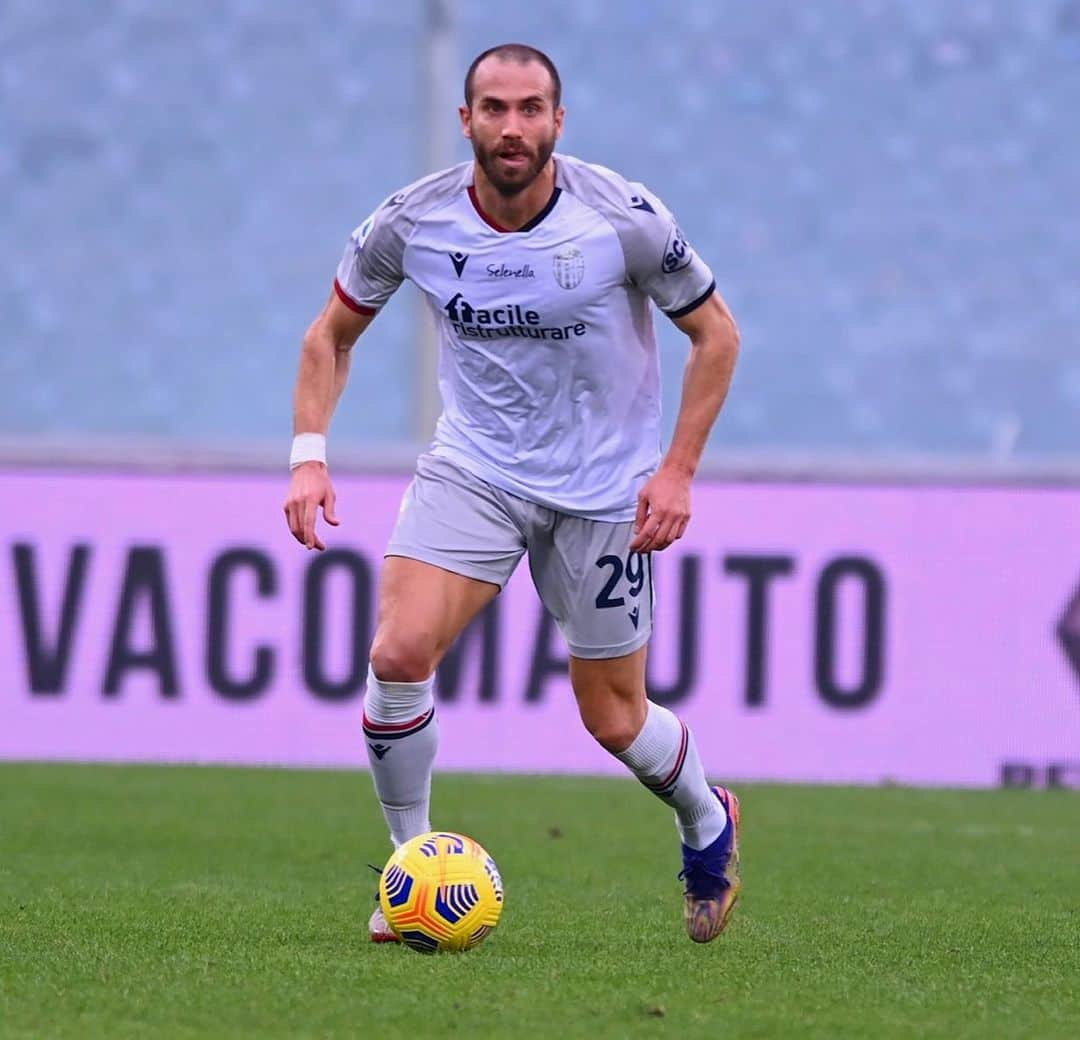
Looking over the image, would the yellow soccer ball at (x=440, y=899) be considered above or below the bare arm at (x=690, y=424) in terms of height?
below

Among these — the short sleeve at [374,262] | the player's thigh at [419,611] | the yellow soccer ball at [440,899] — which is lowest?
the yellow soccer ball at [440,899]

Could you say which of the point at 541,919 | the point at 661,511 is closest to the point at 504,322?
the point at 661,511

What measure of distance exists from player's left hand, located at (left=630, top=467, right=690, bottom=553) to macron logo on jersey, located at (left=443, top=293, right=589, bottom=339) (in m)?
0.43

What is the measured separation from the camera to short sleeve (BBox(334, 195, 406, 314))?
5.58 m

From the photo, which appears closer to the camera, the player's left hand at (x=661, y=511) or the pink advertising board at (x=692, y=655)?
the player's left hand at (x=661, y=511)

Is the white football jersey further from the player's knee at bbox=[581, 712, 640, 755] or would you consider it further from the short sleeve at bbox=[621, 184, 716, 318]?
the player's knee at bbox=[581, 712, 640, 755]

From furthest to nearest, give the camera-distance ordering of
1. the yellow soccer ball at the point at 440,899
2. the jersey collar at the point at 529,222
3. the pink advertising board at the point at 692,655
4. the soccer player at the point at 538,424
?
the pink advertising board at the point at 692,655, the jersey collar at the point at 529,222, the soccer player at the point at 538,424, the yellow soccer ball at the point at 440,899

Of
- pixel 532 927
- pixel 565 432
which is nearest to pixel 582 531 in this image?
pixel 565 432

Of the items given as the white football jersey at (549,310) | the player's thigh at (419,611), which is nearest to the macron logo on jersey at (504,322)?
the white football jersey at (549,310)

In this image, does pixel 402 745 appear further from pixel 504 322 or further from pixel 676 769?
pixel 504 322

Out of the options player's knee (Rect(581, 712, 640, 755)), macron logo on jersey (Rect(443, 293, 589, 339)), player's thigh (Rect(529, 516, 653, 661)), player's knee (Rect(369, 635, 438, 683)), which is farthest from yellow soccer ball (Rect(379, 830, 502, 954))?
macron logo on jersey (Rect(443, 293, 589, 339))

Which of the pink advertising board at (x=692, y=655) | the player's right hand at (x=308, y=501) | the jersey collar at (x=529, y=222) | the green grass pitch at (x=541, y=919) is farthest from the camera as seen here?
the pink advertising board at (x=692, y=655)

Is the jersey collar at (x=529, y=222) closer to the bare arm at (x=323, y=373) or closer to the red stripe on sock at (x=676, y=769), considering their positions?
the bare arm at (x=323, y=373)

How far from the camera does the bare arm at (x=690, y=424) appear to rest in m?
5.29
